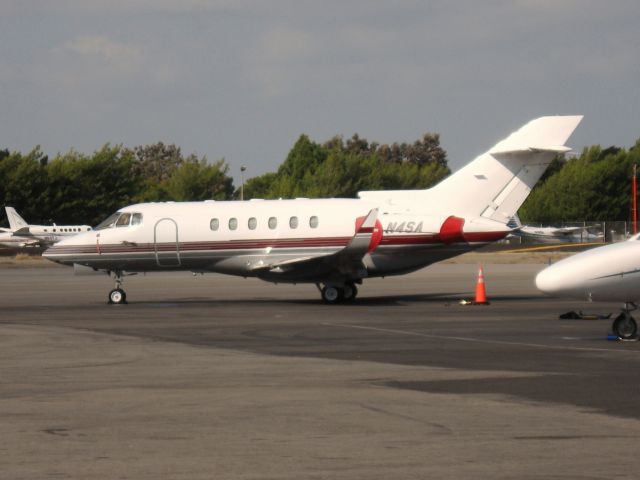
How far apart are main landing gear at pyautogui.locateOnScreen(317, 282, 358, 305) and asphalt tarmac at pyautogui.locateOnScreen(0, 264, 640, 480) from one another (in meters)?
4.53

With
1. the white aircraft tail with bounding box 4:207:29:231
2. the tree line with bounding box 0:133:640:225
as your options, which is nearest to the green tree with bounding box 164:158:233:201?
the tree line with bounding box 0:133:640:225

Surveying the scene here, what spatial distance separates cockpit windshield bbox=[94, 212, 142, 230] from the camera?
31.9m

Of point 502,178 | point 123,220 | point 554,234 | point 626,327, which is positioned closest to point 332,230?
point 502,178

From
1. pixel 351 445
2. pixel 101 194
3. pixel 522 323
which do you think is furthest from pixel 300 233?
pixel 101 194

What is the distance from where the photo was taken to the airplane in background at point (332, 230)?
30.0 meters

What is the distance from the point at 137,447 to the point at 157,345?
9531mm

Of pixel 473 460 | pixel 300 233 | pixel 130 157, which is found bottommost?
pixel 473 460

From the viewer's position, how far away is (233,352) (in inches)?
695

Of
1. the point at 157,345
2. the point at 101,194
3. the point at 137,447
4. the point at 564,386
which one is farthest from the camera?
the point at 101,194

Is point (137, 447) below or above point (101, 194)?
below

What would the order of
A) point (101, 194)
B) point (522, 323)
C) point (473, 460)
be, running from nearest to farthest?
point (473, 460) → point (522, 323) → point (101, 194)

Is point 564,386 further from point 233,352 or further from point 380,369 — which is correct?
point 233,352

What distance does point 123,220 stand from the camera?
105ft

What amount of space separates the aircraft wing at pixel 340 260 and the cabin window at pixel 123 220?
366cm
